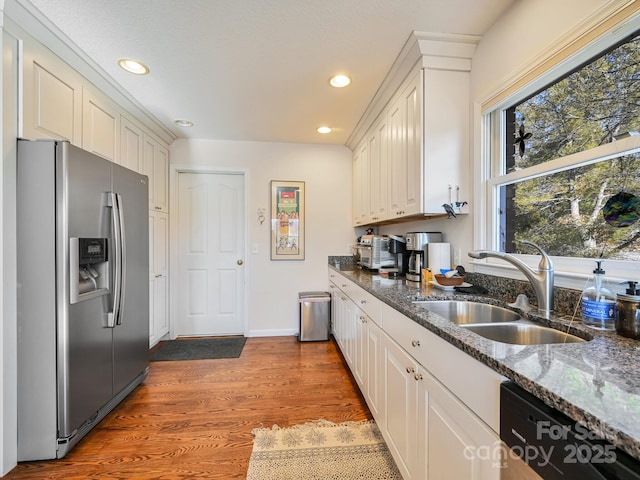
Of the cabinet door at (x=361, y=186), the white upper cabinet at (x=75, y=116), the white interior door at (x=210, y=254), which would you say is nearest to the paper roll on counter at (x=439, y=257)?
the cabinet door at (x=361, y=186)

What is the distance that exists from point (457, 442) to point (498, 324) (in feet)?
A: 1.79

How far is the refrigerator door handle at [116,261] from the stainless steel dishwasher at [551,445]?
2.18 meters

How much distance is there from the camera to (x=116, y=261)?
1.94 m

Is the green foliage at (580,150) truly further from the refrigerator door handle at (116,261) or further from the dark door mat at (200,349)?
the dark door mat at (200,349)

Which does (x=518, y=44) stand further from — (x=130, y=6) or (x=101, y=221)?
(x=101, y=221)

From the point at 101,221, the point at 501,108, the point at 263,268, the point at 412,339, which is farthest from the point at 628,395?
the point at 263,268

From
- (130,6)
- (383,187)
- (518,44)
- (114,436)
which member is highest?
(130,6)

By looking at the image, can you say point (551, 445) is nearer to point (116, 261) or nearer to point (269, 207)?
point (116, 261)

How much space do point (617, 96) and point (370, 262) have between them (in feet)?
6.64

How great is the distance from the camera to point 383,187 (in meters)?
2.58

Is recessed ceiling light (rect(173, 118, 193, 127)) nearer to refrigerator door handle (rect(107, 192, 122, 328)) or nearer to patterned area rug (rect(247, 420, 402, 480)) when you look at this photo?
refrigerator door handle (rect(107, 192, 122, 328))

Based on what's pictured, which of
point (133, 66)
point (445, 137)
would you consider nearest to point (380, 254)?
point (445, 137)

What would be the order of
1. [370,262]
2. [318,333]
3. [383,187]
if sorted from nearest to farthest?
1. [383,187]
2. [370,262]
3. [318,333]

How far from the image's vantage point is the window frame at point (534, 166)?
112 centimetres
